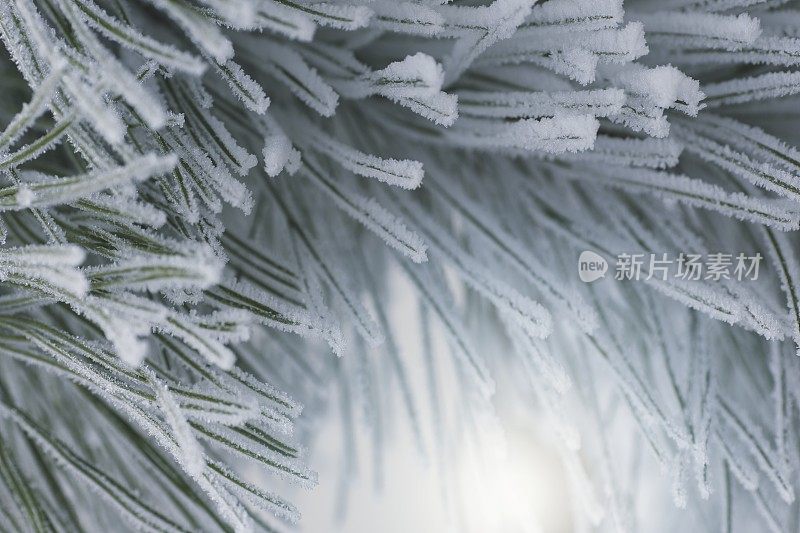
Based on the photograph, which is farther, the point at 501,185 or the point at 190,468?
the point at 501,185

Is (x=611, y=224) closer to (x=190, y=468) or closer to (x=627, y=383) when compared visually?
(x=627, y=383)

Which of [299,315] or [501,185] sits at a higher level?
[501,185]

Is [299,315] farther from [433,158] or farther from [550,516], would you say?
[550,516]

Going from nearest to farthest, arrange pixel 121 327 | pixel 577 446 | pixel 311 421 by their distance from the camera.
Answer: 1. pixel 121 327
2. pixel 577 446
3. pixel 311 421

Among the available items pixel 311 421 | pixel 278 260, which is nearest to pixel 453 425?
pixel 311 421

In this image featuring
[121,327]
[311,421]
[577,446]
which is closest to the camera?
[121,327]

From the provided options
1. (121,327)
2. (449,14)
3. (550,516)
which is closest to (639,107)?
(449,14)
